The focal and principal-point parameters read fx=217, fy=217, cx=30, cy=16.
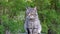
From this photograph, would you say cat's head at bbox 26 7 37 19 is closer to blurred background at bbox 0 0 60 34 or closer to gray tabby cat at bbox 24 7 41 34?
gray tabby cat at bbox 24 7 41 34

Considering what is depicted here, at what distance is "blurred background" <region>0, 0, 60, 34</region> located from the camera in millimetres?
9211

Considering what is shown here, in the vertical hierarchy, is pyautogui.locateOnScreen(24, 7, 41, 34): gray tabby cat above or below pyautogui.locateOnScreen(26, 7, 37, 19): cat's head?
below

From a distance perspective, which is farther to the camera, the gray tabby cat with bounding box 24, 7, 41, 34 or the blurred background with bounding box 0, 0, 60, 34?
the blurred background with bounding box 0, 0, 60, 34

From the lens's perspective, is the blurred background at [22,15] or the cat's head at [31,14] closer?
the cat's head at [31,14]

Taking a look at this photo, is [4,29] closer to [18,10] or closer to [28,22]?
[18,10]

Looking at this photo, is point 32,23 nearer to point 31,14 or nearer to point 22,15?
point 31,14

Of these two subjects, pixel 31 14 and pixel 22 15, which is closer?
pixel 31 14

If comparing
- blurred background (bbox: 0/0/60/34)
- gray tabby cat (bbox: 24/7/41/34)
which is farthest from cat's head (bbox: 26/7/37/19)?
blurred background (bbox: 0/0/60/34)

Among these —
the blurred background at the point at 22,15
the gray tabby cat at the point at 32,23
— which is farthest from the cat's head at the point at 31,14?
the blurred background at the point at 22,15

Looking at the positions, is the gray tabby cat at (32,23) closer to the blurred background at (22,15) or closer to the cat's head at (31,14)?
the cat's head at (31,14)

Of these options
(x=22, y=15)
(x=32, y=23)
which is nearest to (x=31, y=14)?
(x=32, y=23)

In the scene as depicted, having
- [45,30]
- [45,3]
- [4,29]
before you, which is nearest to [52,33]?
[45,30]

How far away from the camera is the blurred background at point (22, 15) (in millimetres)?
9211

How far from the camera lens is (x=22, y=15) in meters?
9.50
